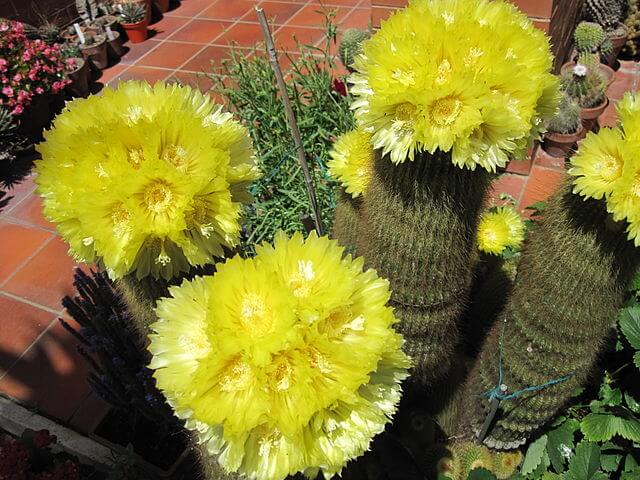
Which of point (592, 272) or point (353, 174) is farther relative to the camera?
point (353, 174)

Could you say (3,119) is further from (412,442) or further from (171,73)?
(412,442)

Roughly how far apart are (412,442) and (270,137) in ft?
6.41

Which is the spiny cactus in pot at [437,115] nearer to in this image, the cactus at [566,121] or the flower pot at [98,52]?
the cactus at [566,121]

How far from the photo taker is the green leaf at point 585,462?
5.71 ft

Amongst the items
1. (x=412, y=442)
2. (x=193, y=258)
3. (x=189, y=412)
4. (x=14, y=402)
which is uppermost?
(x=193, y=258)

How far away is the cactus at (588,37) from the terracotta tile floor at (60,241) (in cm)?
43

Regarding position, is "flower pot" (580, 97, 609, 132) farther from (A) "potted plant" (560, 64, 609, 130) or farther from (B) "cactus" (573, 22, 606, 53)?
(B) "cactus" (573, 22, 606, 53)

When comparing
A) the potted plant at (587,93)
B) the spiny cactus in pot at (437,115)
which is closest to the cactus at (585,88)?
the potted plant at (587,93)

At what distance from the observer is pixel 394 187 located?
4.12 ft

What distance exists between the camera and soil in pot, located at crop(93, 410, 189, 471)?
2.20 metres

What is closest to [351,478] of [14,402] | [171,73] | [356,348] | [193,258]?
[356,348]

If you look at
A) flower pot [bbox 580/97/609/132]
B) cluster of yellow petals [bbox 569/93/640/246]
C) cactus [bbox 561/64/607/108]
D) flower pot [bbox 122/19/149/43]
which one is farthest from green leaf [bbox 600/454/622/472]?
flower pot [bbox 122/19/149/43]

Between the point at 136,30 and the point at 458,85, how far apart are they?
567 centimetres

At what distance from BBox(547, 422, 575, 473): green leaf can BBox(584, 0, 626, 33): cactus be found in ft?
14.3
